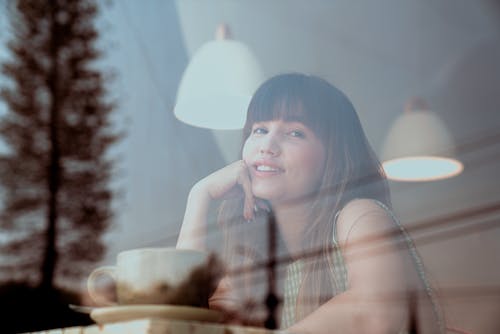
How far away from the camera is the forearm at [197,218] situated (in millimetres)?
1109

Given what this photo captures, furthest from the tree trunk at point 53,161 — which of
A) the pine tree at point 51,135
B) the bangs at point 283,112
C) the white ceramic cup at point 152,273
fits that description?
the white ceramic cup at point 152,273

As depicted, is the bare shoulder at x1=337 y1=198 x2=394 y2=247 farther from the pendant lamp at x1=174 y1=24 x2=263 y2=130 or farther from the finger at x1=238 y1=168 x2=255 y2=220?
the pendant lamp at x1=174 y1=24 x2=263 y2=130

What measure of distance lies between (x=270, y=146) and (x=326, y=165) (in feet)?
0.32

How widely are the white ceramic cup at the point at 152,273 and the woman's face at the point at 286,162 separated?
535 millimetres

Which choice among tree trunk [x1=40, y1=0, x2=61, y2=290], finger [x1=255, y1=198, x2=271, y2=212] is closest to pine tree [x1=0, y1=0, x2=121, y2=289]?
tree trunk [x1=40, y1=0, x2=61, y2=290]

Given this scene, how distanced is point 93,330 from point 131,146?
163 cm

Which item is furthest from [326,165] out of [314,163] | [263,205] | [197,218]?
[197,218]

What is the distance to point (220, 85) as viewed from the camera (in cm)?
148

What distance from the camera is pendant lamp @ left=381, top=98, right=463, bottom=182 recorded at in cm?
152

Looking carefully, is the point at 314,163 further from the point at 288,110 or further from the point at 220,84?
the point at 220,84

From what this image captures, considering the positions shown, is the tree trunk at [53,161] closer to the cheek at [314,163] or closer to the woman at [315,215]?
the woman at [315,215]

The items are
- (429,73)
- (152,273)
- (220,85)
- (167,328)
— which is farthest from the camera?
(429,73)

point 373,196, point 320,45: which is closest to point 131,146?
point 320,45

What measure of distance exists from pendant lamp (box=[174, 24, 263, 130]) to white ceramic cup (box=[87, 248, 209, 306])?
2.47 ft
